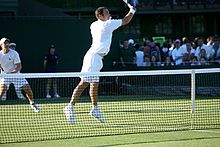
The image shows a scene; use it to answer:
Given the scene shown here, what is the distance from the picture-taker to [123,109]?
10914 millimetres

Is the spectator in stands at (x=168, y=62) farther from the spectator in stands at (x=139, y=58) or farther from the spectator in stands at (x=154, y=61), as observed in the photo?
the spectator in stands at (x=139, y=58)

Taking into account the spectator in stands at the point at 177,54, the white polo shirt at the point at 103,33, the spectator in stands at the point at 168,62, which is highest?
the white polo shirt at the point at 103,33

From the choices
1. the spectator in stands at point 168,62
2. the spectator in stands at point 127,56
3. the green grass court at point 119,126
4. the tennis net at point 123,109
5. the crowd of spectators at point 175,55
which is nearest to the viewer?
the green grass court at point 119,126

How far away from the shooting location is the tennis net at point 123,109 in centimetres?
802

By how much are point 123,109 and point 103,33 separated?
2554mm

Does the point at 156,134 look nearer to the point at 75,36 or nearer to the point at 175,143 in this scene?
the point at 175,143

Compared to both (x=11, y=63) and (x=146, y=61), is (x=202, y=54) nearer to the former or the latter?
(x=146, y=61)

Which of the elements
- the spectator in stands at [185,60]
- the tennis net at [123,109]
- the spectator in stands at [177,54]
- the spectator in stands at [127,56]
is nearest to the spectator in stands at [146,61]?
the spectator in stands at [127,56]

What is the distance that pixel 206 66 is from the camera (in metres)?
16.8

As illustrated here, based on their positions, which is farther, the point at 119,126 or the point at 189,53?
the point at 189,53

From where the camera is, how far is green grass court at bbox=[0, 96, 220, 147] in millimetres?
7188

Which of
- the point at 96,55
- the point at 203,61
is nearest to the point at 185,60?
the point at 203,61

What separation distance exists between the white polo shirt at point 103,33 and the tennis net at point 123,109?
65cm

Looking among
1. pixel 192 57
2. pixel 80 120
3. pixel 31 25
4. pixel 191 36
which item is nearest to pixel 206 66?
pixel 192 57
